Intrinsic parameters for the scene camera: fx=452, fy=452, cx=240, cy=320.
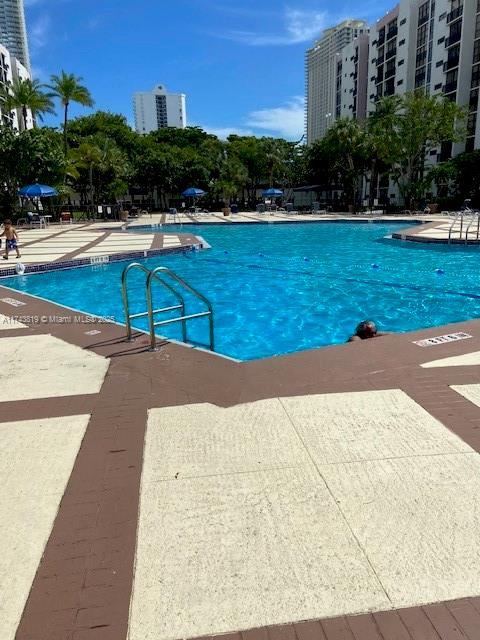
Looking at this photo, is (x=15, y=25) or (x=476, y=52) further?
(x=15, y=25)

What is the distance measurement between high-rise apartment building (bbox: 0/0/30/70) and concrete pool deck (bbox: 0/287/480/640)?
201410 millimetres

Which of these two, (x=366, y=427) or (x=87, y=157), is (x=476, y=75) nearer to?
(x=87, y=157)

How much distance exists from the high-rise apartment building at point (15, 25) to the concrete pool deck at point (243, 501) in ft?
661

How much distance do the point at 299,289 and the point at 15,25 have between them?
210895mm

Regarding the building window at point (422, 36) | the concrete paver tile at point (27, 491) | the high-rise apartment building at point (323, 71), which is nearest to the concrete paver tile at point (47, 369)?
the concrete paver tile at point (27, 491)

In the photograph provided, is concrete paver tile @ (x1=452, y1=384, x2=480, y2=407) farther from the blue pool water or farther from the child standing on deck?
the child standing on deck

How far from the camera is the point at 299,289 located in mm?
13141

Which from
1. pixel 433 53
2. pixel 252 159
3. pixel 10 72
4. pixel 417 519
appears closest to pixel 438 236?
pixel 417 519

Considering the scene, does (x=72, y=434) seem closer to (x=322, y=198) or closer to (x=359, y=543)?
(x=359, y=543)

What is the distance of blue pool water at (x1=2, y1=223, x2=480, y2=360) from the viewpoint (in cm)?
988

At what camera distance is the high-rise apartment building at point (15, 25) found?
166125 mm

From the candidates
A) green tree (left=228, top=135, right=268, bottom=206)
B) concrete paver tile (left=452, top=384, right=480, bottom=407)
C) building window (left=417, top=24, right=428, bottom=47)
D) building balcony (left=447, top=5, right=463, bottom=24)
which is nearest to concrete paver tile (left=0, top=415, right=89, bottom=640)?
concrete paver tile (left=452, top=384, right=480, bottom=407)

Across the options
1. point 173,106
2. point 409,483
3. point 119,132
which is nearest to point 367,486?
point 409,483

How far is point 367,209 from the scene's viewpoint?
45094 mm
